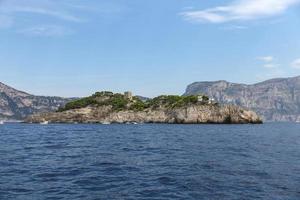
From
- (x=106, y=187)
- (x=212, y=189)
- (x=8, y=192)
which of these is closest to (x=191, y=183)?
(x=212, y=189)

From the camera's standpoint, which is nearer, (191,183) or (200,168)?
(191,183)

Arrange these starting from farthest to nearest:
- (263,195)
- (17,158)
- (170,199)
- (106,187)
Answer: (17,158)
(106,187)
(263,195)
(170,199)

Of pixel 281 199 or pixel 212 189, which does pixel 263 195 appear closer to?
pixel 281 199

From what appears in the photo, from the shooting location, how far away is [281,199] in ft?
94.8

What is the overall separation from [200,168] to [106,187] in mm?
13567

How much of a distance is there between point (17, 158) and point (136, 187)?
22.7 m

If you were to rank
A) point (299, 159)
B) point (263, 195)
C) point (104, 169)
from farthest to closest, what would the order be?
point (299, 159) < point (104, 169) < point (263, 195)


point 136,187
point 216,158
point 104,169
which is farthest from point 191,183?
point 216,158

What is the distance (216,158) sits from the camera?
5144 cm

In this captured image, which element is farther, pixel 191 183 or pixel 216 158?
pixel 216 158

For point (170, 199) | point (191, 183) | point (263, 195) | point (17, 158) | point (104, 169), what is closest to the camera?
point (170, 199)

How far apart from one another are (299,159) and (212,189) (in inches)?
996

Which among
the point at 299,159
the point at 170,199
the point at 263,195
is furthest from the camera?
the point at 299,159

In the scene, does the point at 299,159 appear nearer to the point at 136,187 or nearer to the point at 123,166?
the point at 123,166
